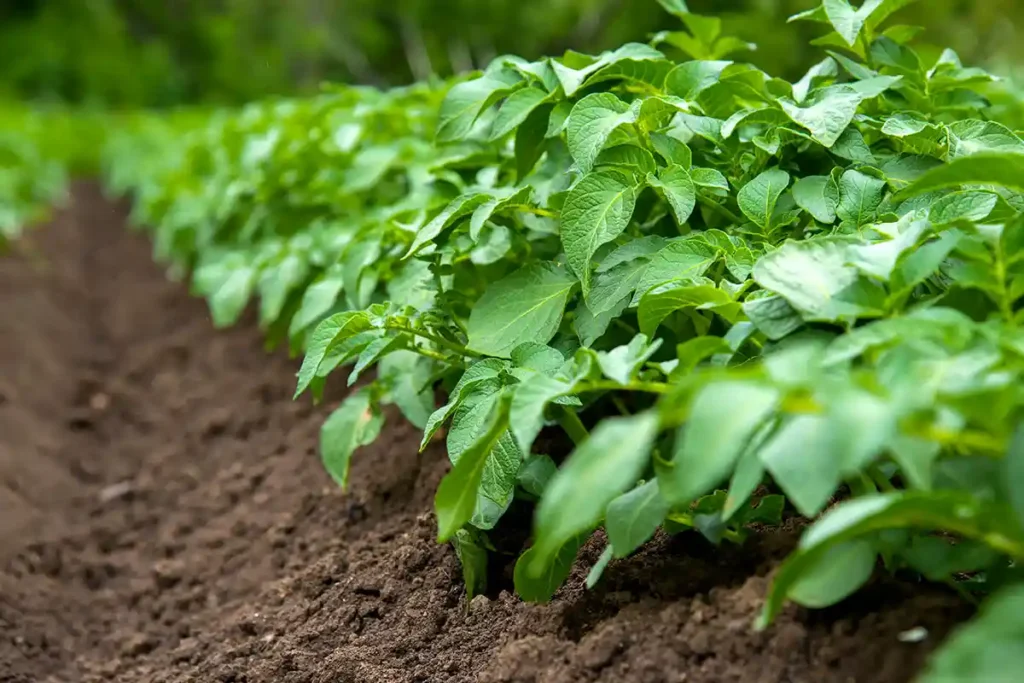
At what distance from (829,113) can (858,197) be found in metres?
0.17

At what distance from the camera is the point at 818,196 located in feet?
5.06

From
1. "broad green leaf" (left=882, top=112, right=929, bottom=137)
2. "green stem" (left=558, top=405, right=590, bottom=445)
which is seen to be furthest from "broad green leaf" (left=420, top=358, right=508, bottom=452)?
"broad green leaf" (left=882, top=112, right=929, bottom=137)

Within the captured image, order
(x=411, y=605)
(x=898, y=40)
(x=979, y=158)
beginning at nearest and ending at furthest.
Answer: (x=979, y=158)
(x=411, y=605)
(x=898, y=40)

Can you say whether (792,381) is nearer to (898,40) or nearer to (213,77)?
(898,40)

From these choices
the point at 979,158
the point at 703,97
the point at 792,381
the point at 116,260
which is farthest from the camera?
the point at 116,260

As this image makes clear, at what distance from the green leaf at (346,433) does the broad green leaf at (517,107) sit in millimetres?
558

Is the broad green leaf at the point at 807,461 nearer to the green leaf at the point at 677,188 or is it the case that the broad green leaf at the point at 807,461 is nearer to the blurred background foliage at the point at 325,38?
the green leaf at the point at 677,188

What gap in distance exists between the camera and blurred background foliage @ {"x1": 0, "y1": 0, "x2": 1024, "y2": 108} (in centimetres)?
876

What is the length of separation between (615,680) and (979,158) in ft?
2.36

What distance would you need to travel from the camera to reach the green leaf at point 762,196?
5.04ft

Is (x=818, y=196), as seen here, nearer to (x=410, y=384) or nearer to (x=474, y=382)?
(x=474, y=382)

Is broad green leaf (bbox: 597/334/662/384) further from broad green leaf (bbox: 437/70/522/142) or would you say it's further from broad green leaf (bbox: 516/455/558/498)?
broad green leaf (bbox: 437/70/522/142)

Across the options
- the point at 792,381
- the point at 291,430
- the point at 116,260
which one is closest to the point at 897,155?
the point at 792,381

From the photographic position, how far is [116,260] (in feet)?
17.5
